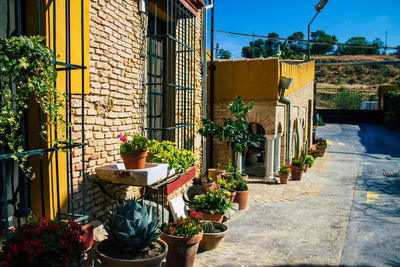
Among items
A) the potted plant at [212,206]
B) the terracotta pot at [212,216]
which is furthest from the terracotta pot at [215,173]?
the terracotta pot at [212,216]

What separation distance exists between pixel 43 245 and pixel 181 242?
6.23ft

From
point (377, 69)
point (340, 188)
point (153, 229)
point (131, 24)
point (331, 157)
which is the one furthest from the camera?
point (377, 69)

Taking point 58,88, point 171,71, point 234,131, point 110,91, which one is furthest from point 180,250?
point 234,131

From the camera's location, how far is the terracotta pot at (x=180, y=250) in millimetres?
3834

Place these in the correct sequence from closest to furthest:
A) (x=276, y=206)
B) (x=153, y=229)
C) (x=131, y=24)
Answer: (x=153, y=229), (x=131, y=24), (x=276, y=206)

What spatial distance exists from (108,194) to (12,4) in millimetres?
2265

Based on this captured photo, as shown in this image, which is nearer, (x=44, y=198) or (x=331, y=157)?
(x=44, y=198)

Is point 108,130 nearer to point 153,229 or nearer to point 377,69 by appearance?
point 153,229

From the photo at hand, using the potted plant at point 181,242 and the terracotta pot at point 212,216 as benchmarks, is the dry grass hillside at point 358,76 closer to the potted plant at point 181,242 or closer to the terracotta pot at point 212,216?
the terracotta pot at point 212,216

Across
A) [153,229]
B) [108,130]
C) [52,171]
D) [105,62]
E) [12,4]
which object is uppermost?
[12,4]

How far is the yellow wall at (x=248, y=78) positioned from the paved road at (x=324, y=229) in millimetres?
3075

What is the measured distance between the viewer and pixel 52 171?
319cm

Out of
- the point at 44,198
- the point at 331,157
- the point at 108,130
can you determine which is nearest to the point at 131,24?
the point at 108,130

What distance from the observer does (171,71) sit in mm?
5770
